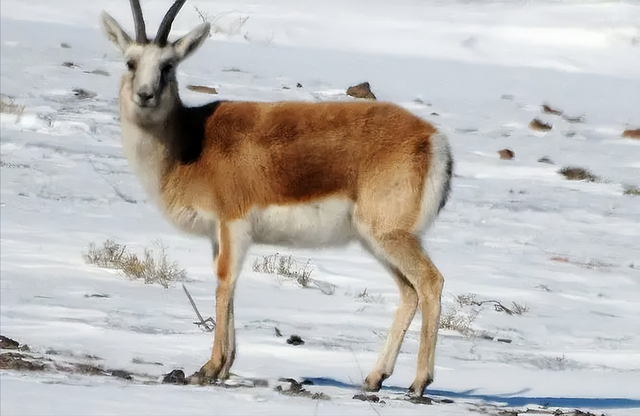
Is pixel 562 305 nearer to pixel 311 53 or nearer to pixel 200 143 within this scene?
pixel 200 143

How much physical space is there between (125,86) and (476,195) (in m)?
9.41

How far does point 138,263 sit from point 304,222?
3449 mm

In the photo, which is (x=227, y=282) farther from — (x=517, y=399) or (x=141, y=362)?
(x=517, y=399)

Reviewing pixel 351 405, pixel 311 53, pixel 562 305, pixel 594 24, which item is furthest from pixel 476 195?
pixel 594 24

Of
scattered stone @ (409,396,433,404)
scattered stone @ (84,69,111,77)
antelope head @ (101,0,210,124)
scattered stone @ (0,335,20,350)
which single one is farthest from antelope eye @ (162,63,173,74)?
scattered stone @ (84,69,111,77)

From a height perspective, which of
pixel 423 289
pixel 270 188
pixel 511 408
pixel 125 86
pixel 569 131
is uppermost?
pixel 125 86

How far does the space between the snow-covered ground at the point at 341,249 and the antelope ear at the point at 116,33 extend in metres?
1.92

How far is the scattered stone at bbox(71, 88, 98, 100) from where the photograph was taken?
1983 centimetres

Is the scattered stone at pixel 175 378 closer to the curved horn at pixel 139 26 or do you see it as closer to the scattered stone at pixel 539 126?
the curved horn at pixel 139 26

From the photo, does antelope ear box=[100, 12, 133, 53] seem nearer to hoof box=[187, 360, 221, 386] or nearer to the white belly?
the white belly

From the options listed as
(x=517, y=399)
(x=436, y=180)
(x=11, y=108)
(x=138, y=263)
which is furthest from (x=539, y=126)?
(x=517, y=399)

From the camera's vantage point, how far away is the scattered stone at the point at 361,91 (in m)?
21.6

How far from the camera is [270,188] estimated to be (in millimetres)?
7605

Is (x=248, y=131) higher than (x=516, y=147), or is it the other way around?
(x=248, y=131)
